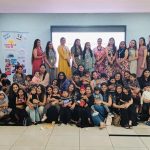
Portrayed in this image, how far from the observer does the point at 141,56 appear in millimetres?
6492

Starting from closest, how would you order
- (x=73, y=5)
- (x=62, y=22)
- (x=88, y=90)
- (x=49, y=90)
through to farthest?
1. (x=88, y=90)
2. (x=49, y=90)
3. (x=73, y=5)
4. (x=62, y=22)

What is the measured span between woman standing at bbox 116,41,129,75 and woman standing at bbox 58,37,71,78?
1.16m

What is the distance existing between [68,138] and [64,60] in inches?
106

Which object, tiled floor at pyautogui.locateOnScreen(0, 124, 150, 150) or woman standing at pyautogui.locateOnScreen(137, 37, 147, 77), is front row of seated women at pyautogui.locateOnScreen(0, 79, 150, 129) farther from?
woman standing at pyautogui.locateOnScreen(137, 37, 147, 77)

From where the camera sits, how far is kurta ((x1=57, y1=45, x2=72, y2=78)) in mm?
6680

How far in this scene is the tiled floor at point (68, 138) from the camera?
3965 millimetres

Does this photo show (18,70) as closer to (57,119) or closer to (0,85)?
(0,85)

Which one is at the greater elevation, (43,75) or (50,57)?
(50,57)

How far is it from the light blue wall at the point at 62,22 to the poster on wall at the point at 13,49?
0.51 feet

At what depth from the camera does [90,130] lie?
4.86m

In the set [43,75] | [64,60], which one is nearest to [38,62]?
[43,75]

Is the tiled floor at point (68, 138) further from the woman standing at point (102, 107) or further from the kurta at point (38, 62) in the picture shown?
the kurta at point (38, 62)

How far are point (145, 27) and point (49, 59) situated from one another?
11.4 ft

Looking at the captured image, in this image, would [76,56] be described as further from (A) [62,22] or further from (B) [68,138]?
(B) [68,138]
